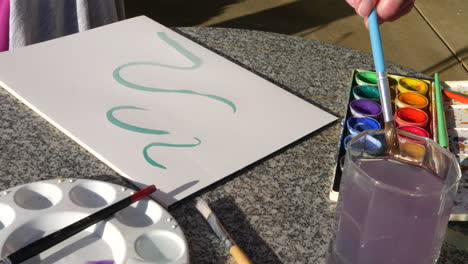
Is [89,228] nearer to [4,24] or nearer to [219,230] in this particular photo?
[219,230]

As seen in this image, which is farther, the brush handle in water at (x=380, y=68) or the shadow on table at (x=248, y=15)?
the shadow on table at (x=248, y=15)

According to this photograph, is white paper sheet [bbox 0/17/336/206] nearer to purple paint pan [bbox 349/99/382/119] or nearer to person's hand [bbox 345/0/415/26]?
purple paint pan [bbox 349/99/382/119]

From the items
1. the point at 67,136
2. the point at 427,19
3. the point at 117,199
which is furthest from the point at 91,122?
the point at 427,19

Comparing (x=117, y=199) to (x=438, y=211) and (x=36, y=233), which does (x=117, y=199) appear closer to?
(x=36, y=233)

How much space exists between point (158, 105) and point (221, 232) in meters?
0.27

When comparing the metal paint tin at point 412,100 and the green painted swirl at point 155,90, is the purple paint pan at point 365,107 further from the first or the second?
the green painted swirl at point 155,90

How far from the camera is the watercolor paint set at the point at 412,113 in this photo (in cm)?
75

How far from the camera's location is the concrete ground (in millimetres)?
2533

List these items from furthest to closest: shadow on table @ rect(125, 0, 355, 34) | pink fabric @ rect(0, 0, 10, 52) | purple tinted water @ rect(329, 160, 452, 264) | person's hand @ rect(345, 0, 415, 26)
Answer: shadow on table @ rect(125, 0, 355, 34)
pink fabric @ rect(0, 0, 10, 52)
person's hand @ rect(345, 0, 415, 26)
purple tinted water @ rect(329, 160, 452, 264)

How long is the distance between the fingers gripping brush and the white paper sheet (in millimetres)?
165

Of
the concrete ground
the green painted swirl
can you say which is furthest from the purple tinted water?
the concrete ground

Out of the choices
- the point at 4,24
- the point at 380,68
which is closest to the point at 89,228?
the point at 380,68

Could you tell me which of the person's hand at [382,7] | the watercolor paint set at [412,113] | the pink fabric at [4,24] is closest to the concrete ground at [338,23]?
the pink fabric at [4,24]

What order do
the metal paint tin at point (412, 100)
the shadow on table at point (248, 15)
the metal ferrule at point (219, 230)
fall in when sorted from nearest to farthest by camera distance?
1. the metal ferrule at point (219, 230)
2. the metal paint tin at point (412, 100)
3. the shadow on table at point (248, 15)
